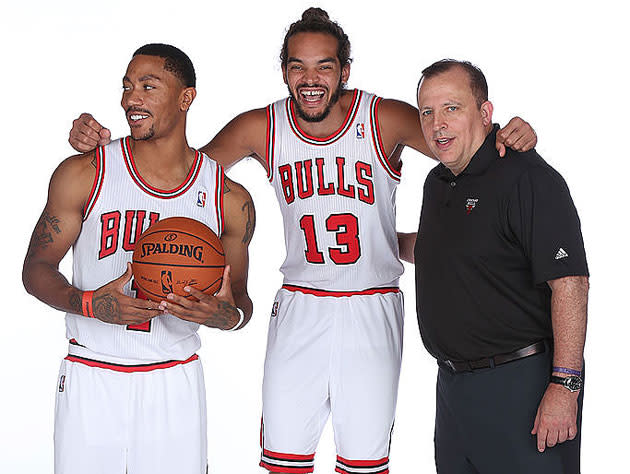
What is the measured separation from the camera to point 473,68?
11.0 ft

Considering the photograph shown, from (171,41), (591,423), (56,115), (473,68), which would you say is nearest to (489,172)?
(473,68)

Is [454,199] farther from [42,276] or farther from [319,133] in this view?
[42,276]

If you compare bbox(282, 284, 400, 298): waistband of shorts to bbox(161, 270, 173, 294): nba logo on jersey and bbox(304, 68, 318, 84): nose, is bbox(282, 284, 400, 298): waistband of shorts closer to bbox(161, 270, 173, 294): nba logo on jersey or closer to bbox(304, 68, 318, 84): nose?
bbox(304, 68, 318, 84): nose

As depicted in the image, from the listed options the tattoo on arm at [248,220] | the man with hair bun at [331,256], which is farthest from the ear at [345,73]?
the tattoo on arm at [248,220]

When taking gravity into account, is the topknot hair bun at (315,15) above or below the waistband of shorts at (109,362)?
above

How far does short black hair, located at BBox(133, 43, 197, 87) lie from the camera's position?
345 cm

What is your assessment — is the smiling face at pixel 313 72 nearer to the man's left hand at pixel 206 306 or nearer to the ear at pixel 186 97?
the ear at pixel 186 97

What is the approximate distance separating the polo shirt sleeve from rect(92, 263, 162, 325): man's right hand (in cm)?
128

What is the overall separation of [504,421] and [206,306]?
1.12 m

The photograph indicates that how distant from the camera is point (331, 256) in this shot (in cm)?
404

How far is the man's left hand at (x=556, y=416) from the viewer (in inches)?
119

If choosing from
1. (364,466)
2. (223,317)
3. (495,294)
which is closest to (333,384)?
(364,466)

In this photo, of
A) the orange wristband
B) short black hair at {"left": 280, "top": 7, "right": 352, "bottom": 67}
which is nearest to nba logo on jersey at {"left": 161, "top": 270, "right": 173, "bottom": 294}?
the orange wristband

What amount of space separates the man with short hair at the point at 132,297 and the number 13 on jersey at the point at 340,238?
61 cm
